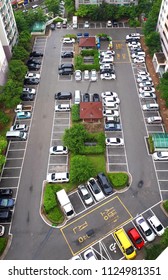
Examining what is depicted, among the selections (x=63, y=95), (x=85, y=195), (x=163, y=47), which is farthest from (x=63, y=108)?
(x=163, y=47)

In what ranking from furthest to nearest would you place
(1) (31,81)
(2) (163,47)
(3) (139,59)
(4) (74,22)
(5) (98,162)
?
(4) (74,22)
(3) (139,59)
(2) (163,47)
(1) (31,81)
(5) (98,162)

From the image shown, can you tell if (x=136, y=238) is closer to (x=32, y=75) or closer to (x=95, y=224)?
(x=95, y=224)

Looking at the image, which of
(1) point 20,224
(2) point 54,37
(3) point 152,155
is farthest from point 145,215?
(2) point 54,37

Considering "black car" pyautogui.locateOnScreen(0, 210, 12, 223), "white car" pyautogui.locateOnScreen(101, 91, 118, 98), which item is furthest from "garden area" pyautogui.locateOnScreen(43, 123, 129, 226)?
"white car" pyautogui.locateOnScreen(101, 91, 118, 98)

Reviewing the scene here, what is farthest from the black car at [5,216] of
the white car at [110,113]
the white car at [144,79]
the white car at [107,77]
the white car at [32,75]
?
the white car at [144,79]

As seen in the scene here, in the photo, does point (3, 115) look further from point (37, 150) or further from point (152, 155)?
point (152, 155)

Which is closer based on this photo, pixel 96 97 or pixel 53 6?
pixel 96 97

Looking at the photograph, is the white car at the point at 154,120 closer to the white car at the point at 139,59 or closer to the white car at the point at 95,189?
the white car at the point at 95,189
